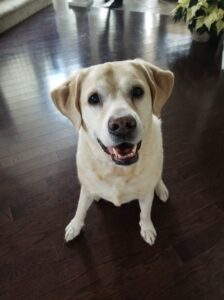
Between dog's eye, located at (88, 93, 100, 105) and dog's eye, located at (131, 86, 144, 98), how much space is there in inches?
5.0

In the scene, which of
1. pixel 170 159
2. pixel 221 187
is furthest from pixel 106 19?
pixel 221 187

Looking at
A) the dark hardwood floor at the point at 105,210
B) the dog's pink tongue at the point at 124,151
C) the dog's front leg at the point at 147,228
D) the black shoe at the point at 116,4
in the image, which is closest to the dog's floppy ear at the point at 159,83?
the dog's pink tongue at the point at 124,151

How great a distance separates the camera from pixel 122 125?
87 centimetres

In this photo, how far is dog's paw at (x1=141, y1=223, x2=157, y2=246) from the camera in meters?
1.38

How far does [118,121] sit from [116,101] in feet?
0.36

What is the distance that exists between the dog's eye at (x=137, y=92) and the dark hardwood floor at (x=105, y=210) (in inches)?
30.3

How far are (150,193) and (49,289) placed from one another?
0.65 metres

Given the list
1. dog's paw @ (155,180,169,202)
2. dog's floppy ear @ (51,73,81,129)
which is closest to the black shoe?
dog's paw @ (155,180,169,202)

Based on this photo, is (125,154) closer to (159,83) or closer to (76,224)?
(159,83)

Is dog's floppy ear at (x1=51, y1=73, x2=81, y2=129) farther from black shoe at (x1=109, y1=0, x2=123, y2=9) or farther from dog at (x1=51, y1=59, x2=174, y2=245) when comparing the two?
black shoe at (x1=109, y1=0, x2=123, y2=9)

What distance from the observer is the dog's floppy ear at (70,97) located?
101 cm

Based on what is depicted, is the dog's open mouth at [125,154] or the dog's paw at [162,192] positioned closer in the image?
the dog's open mouth at [125,154]

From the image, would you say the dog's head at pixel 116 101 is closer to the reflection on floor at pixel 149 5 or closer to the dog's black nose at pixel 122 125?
the dog's black nose at pixel 122 125

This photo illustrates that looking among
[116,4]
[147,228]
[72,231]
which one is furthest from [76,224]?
[116,4]
